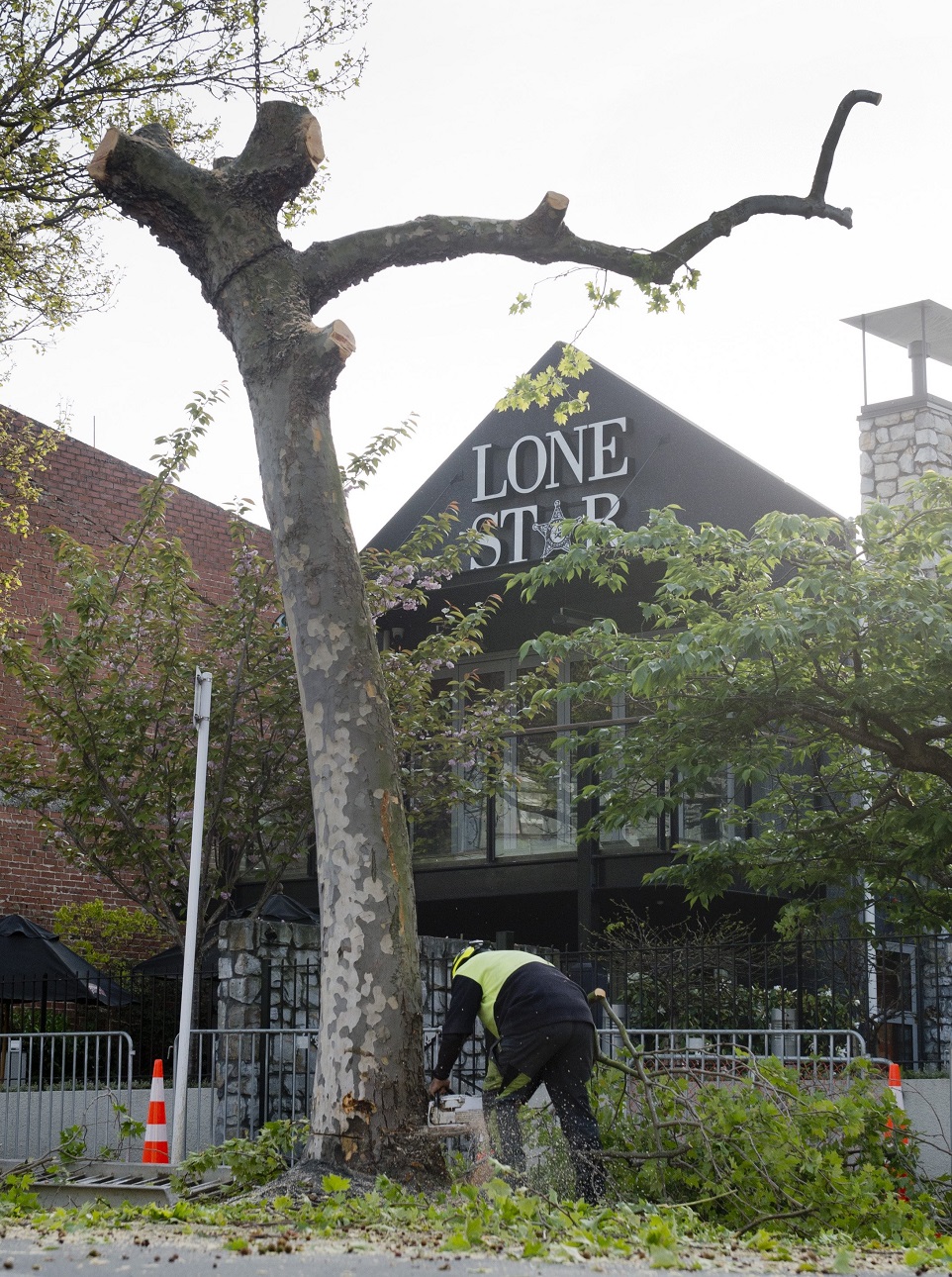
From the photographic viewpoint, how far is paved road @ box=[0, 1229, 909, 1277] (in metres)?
4.48

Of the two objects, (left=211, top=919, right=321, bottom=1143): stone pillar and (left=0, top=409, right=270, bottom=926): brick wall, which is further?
(left=0, top=409, right=270, bottom=926): brick wall

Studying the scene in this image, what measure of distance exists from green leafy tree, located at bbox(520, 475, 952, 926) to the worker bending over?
2.77m

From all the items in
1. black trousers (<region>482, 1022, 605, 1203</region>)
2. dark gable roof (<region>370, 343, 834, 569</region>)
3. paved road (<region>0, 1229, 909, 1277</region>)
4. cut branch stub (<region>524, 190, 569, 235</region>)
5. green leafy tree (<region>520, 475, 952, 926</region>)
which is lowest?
paved road (<region>0, 1229, 909, 1277</region>)

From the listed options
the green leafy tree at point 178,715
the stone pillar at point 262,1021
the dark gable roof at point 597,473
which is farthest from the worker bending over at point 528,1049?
the dark gable roof at point 597,473

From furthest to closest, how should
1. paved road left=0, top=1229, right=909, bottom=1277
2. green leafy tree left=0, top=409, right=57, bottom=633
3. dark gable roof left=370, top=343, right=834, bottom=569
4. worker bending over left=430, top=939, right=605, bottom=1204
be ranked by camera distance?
dark gable roof left=370, top=343, right=834, bottom=569, green leafy tree left=0, top=409, right=57, bottom=633, worker bending over left=430, top=939, right=605, bottom=1204, paved road left=0, top=1229, right=909, bottom=1277

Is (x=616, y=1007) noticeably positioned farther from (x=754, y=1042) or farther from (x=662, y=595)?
(x=662, y=595)

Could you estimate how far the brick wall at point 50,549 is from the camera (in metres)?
17.8

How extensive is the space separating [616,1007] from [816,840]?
2384 mm

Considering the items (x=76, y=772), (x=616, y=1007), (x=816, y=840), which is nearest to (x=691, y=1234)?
(x=816, y=840)

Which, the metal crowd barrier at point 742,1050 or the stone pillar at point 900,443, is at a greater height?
the stone pillar at point 900,443

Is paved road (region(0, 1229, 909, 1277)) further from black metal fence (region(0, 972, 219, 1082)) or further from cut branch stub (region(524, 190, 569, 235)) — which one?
black metal fence (region(0, 972, 219, 1082))

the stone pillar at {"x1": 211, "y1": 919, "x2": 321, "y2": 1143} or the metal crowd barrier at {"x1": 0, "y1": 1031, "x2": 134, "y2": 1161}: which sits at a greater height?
the stone pillar at {"x1": 211, "y1": 919, "x2": 321, "y2": 1143}

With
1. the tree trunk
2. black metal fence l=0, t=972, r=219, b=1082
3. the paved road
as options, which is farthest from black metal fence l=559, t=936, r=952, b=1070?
the paved road

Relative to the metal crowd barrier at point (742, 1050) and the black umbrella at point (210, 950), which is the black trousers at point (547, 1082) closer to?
the metal crowd barrier at point (742, 1050)
